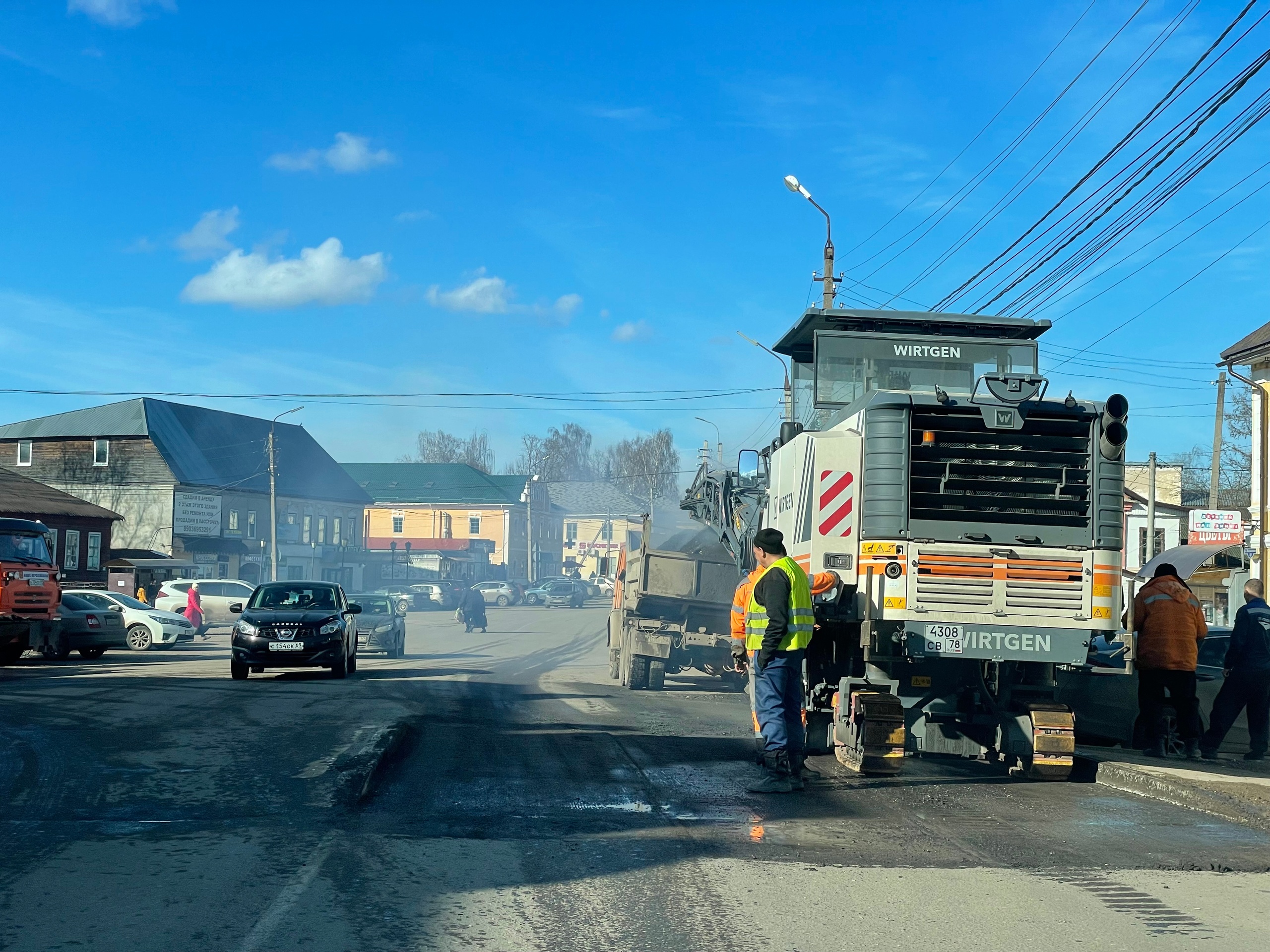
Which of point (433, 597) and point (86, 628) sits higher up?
point (86, 628)

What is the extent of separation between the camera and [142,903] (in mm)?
5465

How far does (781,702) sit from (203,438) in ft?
211

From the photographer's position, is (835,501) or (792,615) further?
(835,501)

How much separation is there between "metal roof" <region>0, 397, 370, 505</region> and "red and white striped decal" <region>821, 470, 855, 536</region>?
5747 cm

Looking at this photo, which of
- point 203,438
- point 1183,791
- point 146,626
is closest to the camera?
point 1183,791

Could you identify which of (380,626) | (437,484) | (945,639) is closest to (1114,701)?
(945,639)

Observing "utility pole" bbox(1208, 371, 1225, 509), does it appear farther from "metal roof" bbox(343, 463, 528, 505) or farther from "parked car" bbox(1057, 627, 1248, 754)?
"metal roof" bbox(343, 463, 528, 505)

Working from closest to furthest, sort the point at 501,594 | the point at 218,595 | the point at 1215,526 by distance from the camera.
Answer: the point at 1215,526 < the point at 218,595 < the point at 501,594

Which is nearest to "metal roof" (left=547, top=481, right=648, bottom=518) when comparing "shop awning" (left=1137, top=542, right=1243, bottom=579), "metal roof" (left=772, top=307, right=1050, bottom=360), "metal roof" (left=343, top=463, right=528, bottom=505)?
"metal roof" (left=343, top=463, right=528, bottom=505)

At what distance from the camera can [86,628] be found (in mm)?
25281

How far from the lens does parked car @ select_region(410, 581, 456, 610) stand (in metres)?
69.6

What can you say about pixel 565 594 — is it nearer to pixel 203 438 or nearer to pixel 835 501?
pixel 203 438


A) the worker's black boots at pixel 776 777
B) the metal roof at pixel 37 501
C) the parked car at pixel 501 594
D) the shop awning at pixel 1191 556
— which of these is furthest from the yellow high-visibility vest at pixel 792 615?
the parked car at pixel 501 594

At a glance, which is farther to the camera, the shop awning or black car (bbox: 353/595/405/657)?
black car (bbox: 353/595/405/657)
